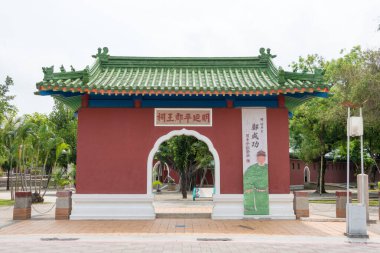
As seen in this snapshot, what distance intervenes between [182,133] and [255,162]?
7.42ft

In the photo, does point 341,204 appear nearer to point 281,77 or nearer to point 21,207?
point 281,77

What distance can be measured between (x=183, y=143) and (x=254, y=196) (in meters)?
12.4

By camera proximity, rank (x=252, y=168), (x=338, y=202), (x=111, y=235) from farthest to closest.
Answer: (x=338, y=202) → (x=252, y=168) → (x=111, y=235)

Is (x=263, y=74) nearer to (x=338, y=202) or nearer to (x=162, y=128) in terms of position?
(x=162, y=128)

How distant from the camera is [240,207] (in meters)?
11.0

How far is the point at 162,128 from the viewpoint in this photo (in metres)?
11.2

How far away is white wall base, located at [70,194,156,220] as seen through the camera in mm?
10789

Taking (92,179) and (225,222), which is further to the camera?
(92,179)

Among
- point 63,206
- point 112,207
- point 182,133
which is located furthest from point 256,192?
point 63,206

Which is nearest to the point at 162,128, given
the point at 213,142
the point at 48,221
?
the point at 213,142

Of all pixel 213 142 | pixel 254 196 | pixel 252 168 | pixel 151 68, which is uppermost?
pixel 151 68

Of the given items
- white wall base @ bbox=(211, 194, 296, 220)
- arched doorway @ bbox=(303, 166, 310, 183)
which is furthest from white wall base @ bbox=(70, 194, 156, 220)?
arched doorway @ bbox=(303, 166, 310, 183)

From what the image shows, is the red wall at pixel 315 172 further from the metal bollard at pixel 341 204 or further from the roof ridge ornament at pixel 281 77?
the roof ridge ornament at pixel 281 77

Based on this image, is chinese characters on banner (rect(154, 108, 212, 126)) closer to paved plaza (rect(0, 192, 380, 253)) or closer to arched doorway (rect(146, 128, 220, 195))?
arched doorway (rect(146, 128, 220, 195))
